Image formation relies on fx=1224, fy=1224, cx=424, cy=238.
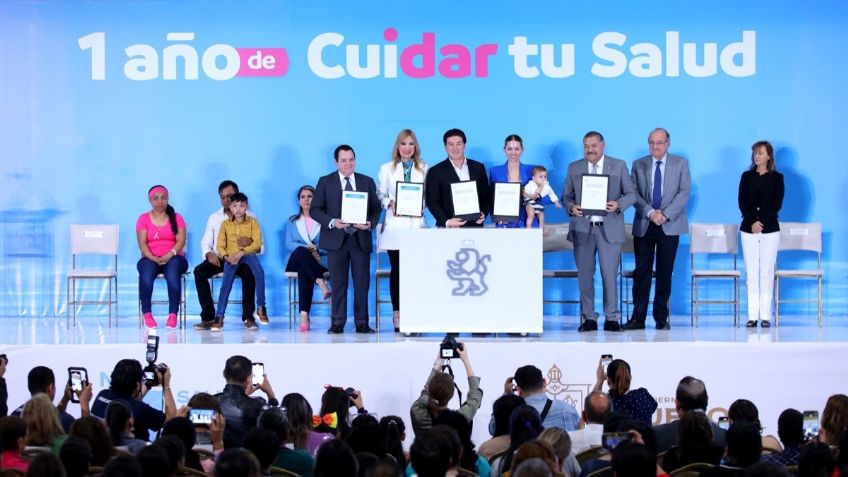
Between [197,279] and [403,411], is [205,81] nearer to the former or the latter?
[197,279]

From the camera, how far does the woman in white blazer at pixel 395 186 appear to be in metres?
9.48

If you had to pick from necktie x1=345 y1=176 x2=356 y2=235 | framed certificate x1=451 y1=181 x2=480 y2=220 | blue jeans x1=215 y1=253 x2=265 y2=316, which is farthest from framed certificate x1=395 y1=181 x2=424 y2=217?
blue jeans x1=215 y1=253 x2=265 y2=316

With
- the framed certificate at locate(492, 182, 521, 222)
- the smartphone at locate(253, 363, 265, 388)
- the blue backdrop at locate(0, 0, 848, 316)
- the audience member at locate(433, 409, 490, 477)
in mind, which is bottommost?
the audience member at locate(433, 409, 490, 477)

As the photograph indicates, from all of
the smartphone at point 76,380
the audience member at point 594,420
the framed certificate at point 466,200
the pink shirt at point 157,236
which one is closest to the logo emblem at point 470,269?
the framed certificate at point 466,200

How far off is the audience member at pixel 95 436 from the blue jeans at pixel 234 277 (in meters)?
5.53

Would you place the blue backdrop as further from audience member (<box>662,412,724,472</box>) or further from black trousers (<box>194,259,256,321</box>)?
audience member (<box>662,412,724,472</box>)

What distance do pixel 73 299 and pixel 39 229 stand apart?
0.91 metres

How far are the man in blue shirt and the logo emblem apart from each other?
2.62 m

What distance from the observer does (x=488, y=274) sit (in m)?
8.74

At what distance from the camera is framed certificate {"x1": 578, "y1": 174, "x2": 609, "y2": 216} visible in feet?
30.8

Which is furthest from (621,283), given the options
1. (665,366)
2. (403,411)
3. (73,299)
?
(73,299)

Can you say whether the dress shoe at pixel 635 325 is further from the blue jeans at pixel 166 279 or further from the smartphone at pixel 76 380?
the smartphone at pixel 76 380

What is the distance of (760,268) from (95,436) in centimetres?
679

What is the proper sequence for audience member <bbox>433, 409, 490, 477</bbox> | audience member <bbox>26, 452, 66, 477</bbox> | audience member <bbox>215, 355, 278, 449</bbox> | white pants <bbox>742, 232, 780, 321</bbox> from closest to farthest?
audience member <bbox>26, 452, 66, 477</bbox> → audience member <bbox>433, 409, 490, 477</bbox> → audience member <bbox>215, 355, 278, 449</bbox> → white pants <bbox>742, 232, 780, 321</bbox>
